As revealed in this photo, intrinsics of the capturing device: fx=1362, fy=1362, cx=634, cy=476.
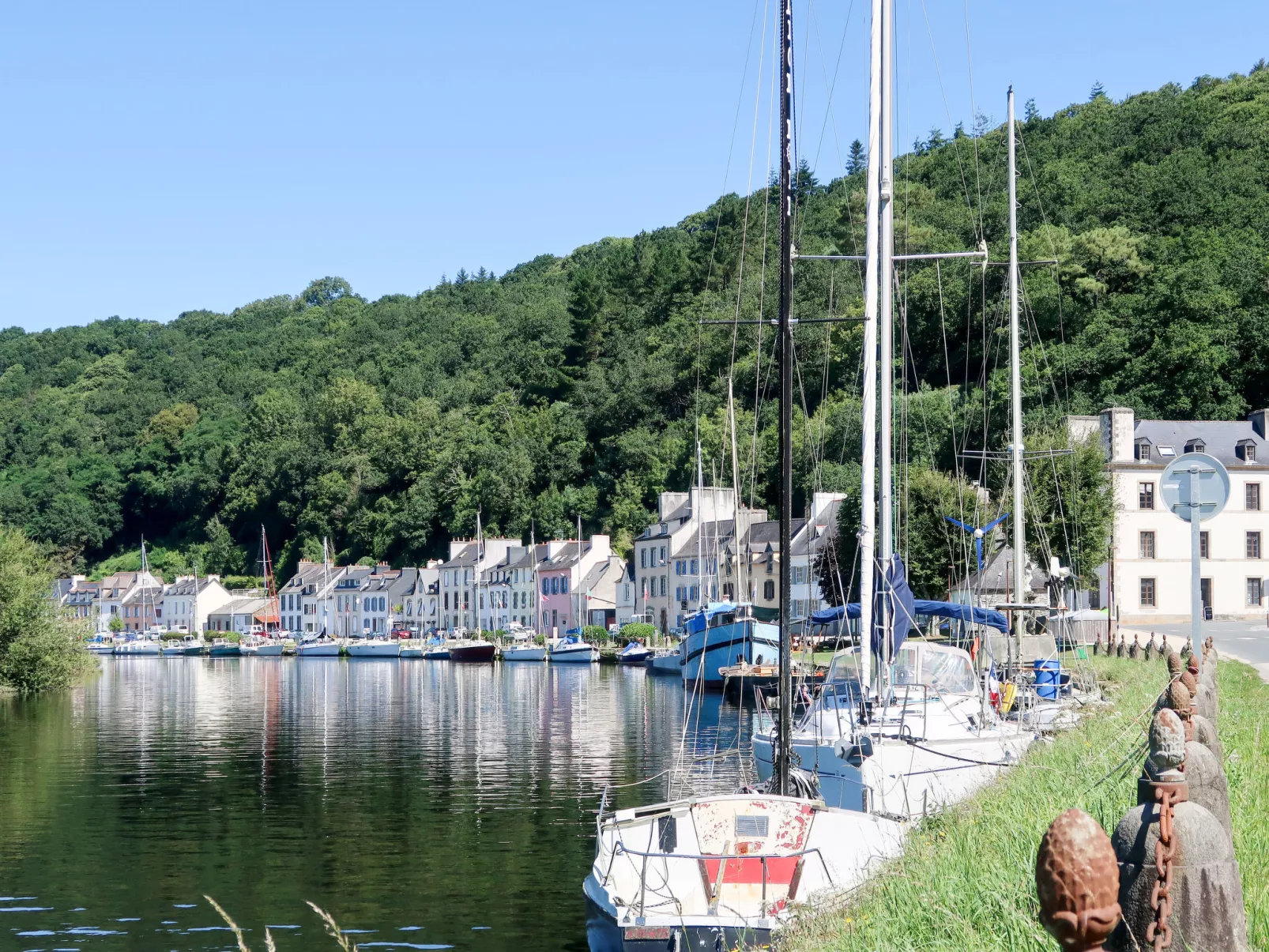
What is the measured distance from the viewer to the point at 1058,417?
3236 inches

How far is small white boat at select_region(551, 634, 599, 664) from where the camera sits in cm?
10150

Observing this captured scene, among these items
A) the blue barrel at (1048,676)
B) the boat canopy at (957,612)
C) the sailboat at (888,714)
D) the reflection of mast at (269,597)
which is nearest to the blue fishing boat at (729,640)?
the blue barrel at (1048,676)

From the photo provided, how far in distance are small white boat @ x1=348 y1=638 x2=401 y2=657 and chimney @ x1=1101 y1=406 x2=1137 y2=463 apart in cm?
7067

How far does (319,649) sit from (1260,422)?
89709 millimetres

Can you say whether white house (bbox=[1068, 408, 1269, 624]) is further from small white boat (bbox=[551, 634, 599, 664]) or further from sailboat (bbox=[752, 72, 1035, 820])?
sailboat (bbox=[752, 72, 1035, 820])

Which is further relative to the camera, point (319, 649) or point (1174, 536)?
point (319, 649)

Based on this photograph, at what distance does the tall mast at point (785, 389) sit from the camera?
17.6 metres

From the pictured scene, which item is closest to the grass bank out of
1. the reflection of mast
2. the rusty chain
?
the rusty chain

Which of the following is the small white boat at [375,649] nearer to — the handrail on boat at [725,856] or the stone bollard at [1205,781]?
the handrail on boat at [725,856]

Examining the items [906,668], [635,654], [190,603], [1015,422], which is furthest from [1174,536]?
[190,603]

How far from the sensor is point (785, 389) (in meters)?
17.9

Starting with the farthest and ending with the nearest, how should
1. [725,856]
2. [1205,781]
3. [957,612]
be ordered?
[957,612], [725,856], [1205,781]

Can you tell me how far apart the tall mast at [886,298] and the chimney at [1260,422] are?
5960 cm

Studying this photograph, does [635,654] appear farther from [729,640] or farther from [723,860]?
[723,860]
